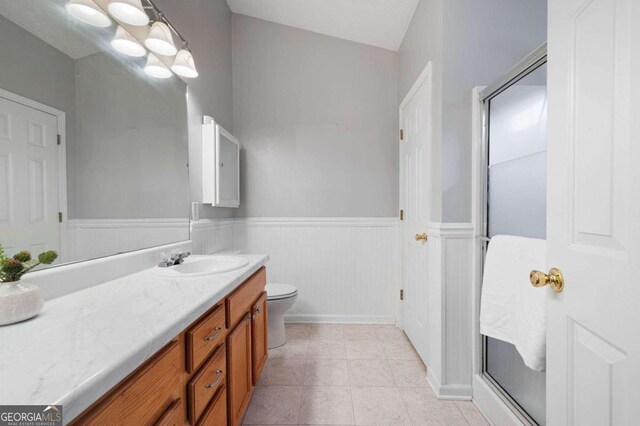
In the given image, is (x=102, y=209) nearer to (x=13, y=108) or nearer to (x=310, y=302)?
(x=13, y=108)

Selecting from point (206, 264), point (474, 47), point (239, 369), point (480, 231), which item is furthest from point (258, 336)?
point (474, 47)

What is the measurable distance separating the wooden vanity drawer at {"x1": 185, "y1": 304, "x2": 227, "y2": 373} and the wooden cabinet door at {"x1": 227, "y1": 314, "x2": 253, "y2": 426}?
122 mm

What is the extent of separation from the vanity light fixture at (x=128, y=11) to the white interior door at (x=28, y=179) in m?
0.60

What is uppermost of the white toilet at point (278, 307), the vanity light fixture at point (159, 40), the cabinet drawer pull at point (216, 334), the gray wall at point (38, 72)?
the vanity light fixture at point (159, 40)

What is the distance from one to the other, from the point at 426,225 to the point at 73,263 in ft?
5.88

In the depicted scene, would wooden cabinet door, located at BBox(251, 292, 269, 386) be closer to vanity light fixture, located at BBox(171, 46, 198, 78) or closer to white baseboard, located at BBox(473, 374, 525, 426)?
white baseboard, located at BBox(473, 374, 525, 426)

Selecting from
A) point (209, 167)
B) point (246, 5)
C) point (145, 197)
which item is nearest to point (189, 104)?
point (209, 167)

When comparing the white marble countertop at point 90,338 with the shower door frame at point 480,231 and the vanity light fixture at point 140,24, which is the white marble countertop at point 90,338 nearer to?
the vanity light fixture at point 140,24

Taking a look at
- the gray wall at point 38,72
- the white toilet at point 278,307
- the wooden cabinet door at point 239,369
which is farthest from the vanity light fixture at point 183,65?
the white toilet at point 278,307

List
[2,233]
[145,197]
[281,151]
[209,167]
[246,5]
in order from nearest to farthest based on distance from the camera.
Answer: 1. [2,233]
2. [145,197]
3. [209,167]
4. [246,5]
5. [281,151]

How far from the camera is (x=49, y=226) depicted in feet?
2.98

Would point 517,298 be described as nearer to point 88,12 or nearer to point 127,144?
point 127,144

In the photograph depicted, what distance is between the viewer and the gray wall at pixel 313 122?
2607 mm

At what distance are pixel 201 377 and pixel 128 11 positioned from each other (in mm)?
1485
